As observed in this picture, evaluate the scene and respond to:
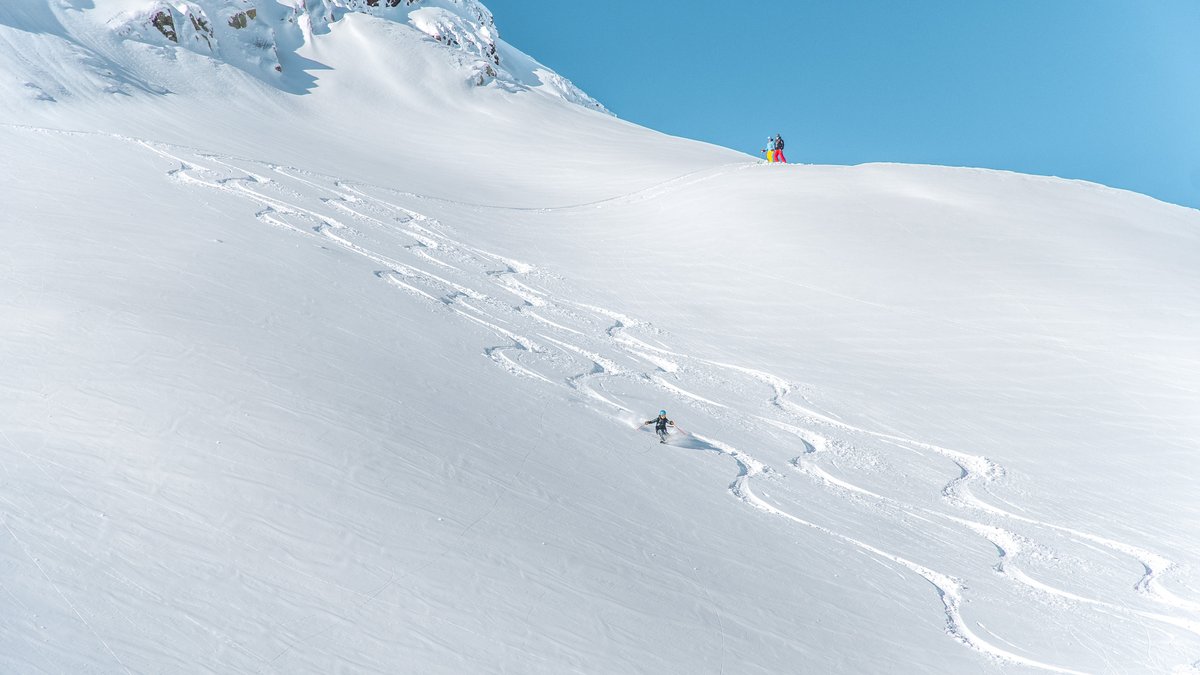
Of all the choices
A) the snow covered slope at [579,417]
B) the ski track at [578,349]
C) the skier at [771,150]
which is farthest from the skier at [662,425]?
the skier at [771,150]

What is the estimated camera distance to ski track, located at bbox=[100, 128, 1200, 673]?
35.1 ft

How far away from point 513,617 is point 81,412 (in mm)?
4437

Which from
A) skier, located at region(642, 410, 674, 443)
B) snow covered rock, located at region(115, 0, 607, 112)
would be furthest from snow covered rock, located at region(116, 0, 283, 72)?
skier, located at region(642, 410, 674, 443)

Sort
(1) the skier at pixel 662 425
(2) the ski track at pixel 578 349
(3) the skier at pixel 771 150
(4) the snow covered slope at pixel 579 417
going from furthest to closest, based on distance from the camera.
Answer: (3) the skier at pixel 771 150 < (1) the skier at pixel 662 425 < (2) the ski track at pixel 578 349 < (4) the snow covered slope at pixel 579 417

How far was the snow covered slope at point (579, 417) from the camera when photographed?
7078 mm

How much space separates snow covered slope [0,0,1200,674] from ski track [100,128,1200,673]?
8cm

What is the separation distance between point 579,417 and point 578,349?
10.4 feet

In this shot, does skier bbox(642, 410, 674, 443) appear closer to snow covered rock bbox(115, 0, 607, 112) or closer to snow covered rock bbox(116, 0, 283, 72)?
snow covered rock bbox(115, 0, 607, 112)

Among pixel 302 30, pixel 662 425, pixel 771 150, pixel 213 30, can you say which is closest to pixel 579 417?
pixel 662 425

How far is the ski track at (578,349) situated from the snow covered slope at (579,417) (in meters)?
0.08

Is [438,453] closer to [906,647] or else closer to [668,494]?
[668,494]

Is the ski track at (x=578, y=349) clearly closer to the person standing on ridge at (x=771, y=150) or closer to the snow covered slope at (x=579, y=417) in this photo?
the snow covered slope at (x=579, y=417)

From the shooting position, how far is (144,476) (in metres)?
7.70

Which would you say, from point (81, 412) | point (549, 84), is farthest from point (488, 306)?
point (549, 84)
